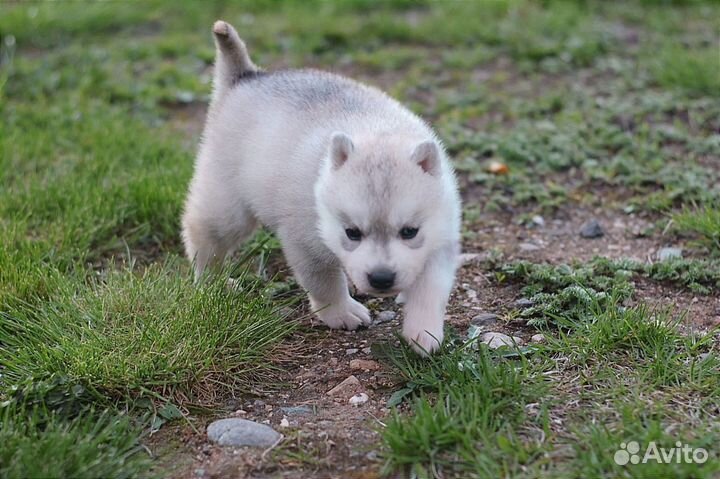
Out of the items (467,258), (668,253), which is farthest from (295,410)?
(668,253)

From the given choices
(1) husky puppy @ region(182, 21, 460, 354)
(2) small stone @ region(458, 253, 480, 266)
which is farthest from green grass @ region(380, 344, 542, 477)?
(2) small stone @ region(458, 253, 480, 266)

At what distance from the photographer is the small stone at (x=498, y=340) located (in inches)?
161

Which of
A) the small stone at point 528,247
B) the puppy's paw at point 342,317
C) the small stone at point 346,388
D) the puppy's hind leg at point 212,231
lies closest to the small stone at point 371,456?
the small stone at point 346,388

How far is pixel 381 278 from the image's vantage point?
3707 mm

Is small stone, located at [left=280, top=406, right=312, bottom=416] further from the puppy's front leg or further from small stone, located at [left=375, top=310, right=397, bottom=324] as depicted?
small stone, located at [left=375, top=310, right=397, bottom=324]

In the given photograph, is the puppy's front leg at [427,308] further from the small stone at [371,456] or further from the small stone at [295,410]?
the small stone at [371,456]

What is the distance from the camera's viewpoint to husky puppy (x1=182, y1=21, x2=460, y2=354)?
Answer: 381cm

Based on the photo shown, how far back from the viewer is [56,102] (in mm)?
7141

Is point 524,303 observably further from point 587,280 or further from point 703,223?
point 703,223

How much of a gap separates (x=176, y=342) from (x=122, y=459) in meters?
0.72

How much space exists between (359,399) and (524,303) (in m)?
1.11

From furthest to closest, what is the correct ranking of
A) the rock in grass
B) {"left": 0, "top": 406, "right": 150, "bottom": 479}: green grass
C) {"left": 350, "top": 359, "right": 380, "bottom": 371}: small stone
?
{"left": 350, "top": 359, "right": 380, "bottom": 371}: small stone, the rock in grass, {"left": 0, "top": 406, "right": 150, "bottom": 479}: green grass

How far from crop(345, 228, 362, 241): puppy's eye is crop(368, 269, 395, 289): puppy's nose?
0.72 ft

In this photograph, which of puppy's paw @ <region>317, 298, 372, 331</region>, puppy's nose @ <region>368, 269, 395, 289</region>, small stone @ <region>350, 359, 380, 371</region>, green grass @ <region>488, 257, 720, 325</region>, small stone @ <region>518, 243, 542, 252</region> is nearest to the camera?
puppy's nose @ <region>368, 269, 395, 289</region>
